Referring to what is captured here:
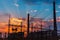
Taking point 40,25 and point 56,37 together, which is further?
point 40,25

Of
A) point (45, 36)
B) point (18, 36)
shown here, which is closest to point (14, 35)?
point (18, 36)

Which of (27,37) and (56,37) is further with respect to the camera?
(27,37)

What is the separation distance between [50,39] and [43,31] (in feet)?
4.27

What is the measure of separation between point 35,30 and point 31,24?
1.24 meters

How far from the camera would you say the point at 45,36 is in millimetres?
14258

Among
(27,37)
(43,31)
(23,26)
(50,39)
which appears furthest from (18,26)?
(50,39)

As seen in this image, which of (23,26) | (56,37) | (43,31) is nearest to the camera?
(56,37)

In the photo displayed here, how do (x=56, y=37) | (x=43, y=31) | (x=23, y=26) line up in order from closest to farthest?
1. (x=56, y=37)
2. (x=43, y=31)
3. (x=23, y=26)

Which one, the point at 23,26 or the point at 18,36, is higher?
the point at 23,26

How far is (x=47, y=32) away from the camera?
14.3 meters

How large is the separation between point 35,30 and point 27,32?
104 centimetres

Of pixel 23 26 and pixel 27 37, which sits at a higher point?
pixel 23 26

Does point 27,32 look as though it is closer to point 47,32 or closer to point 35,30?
point 35,30

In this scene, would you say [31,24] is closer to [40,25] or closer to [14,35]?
[40,25]
